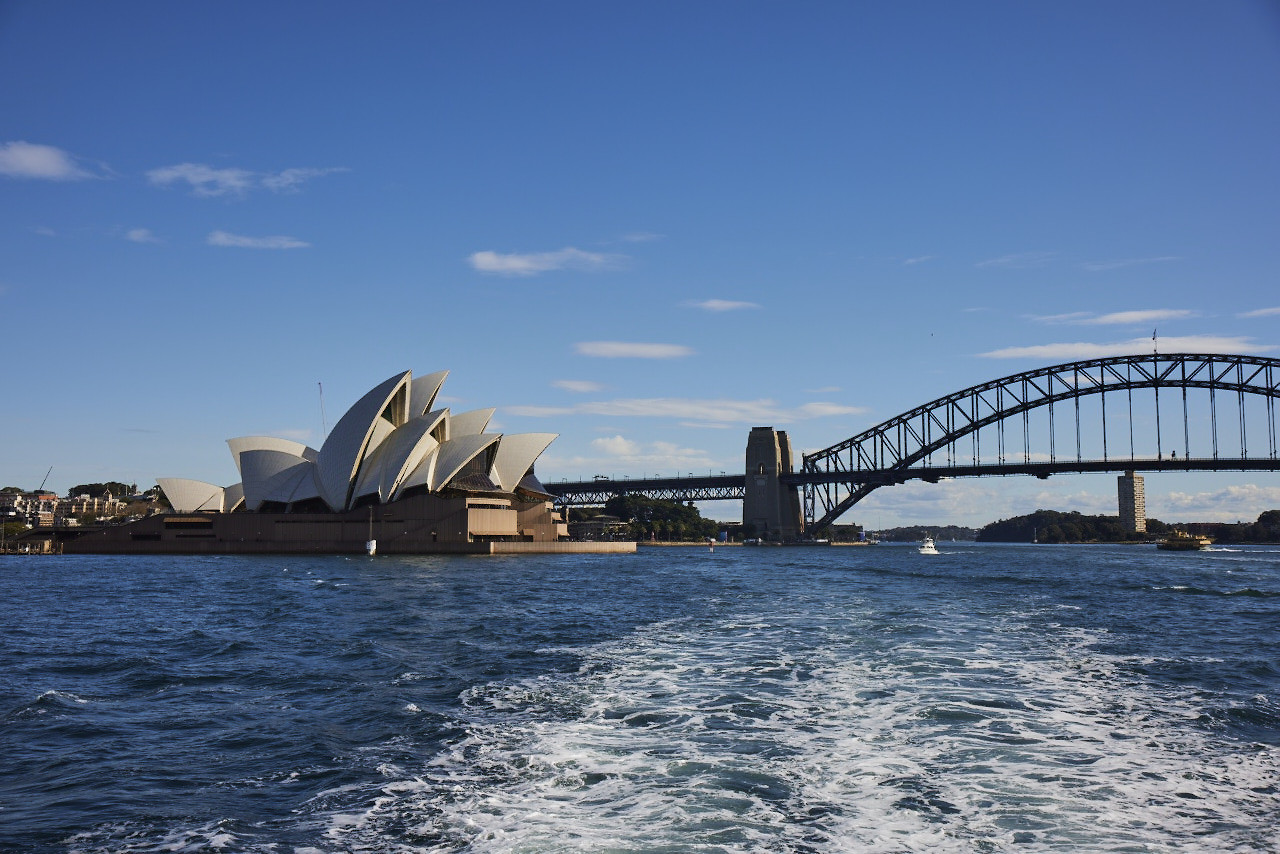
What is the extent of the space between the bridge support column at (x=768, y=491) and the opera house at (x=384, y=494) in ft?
149

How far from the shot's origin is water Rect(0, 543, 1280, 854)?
877cm

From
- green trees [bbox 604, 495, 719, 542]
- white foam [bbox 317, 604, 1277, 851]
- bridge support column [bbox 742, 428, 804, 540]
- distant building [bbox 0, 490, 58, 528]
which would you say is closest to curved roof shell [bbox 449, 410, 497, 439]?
bridge support column [bbox 742, 428, 804, 540]

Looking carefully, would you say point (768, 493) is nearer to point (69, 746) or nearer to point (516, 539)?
point (516, 539)

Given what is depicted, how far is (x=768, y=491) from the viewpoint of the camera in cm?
13338

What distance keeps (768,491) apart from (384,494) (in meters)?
65.3

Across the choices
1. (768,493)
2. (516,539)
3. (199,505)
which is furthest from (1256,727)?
(768,493)

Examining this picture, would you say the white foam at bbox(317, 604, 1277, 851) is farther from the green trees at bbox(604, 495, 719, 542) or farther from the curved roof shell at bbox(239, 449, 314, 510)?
the green trees at bbox(604, 495, 719, 542)

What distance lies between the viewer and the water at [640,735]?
8773mm

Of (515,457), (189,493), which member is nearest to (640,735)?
(515,457)

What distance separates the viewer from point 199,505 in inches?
3991

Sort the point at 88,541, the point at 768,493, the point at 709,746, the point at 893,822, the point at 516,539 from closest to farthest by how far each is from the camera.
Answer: the point at 893,822 < the point at 709,746 < the point at 516,539 < the point at 88,541 < the point at 768,493

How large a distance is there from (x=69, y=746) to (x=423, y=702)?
4.63 metres

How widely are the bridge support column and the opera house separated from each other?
4542cm

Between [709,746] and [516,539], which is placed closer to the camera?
[709,746]
